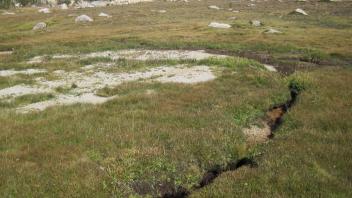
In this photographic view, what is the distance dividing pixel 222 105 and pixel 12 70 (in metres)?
26.2

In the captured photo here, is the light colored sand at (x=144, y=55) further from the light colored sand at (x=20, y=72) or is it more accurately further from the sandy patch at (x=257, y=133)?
the sandy patch at (x=257, y=133)

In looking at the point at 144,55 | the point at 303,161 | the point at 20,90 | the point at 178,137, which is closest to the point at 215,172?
the point at 178,137

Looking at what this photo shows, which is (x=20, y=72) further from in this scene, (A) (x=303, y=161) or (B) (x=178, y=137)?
(A) (x=303, y=161)

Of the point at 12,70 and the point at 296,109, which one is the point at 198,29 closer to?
the point at 12,70

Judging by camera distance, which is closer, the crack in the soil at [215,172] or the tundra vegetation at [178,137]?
the tundra vegetation at [178,137]

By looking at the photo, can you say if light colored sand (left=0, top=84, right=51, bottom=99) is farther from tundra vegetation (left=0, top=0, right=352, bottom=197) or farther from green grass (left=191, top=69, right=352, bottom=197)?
green grass (left=191, top=69, right=352, bottom=197)

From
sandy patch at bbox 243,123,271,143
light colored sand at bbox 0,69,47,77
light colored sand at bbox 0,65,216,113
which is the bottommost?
light colored sand at bbox 0,69,47,77

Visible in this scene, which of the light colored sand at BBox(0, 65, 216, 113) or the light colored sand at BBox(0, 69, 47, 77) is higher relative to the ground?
the light colored sand at BBox(0, 65, 216, 113)

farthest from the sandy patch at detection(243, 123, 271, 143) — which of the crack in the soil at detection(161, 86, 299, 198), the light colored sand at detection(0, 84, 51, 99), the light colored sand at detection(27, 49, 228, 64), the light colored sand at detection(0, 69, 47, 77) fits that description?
the light colored sand at detection(0, 69, 47, 77)

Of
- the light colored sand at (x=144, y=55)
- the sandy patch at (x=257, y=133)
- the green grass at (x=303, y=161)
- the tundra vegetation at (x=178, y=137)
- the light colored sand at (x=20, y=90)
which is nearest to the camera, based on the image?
the green grass at (x=303, y=161)

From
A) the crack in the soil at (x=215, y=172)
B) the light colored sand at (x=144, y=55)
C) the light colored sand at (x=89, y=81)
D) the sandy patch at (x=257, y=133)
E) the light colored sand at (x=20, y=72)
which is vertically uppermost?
the crack in the soil at (x=215, y=172)

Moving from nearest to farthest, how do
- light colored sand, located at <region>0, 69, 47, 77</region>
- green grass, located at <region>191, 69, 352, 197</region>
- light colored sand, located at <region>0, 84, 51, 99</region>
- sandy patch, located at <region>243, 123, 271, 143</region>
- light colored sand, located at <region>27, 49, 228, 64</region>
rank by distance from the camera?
green grass, located at <region>191, 69, 352, 197</region>
sandy patch, located at <region>243, 123, 271, 143</region>
light colored sand, located at <region>0, 84, 51, 99</region>
light colored sand, located at <region>0, 69, 47, 77</region>
light colored sand, located at <region>27, 49, 228, 64</region>

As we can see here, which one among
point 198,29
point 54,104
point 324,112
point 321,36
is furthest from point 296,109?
point 198,29

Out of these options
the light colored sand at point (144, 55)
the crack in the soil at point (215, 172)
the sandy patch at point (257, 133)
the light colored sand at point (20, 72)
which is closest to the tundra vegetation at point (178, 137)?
the crack in the soil at point (215, 172)
